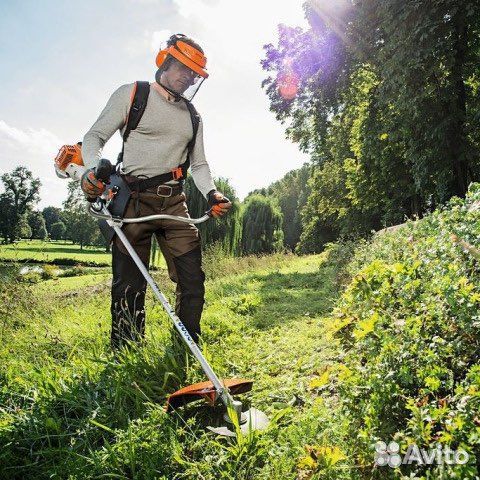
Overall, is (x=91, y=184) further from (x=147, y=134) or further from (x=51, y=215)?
(x=51, y=215)

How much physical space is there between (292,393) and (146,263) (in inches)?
66.3

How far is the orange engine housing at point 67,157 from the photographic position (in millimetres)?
3474

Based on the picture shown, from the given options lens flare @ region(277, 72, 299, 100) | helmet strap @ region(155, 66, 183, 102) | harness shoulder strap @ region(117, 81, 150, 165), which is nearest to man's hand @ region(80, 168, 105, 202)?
harness shoulder strap @ region(117, 81, 150, 165)

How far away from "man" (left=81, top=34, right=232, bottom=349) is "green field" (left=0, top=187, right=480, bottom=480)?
38 cm

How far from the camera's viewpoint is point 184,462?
2191 mm

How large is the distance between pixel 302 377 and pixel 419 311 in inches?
44.2

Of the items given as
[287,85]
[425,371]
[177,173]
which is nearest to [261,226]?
[287,85]

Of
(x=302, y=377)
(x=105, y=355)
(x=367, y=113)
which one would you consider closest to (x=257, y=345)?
(x=302, y=377)

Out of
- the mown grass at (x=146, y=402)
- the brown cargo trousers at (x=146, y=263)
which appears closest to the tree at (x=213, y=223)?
the mown grass at (x=146, y=402)

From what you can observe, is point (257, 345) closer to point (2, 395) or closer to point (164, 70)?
point (2, 395)

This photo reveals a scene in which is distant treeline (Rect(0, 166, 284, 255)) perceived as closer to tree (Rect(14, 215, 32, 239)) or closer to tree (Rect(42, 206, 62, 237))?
tree (Rect(14, 215, 32, 239))

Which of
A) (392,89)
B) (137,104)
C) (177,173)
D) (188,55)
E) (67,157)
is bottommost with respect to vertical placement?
(177,173)

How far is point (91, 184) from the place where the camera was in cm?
299

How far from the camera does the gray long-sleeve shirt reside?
3346 mm
